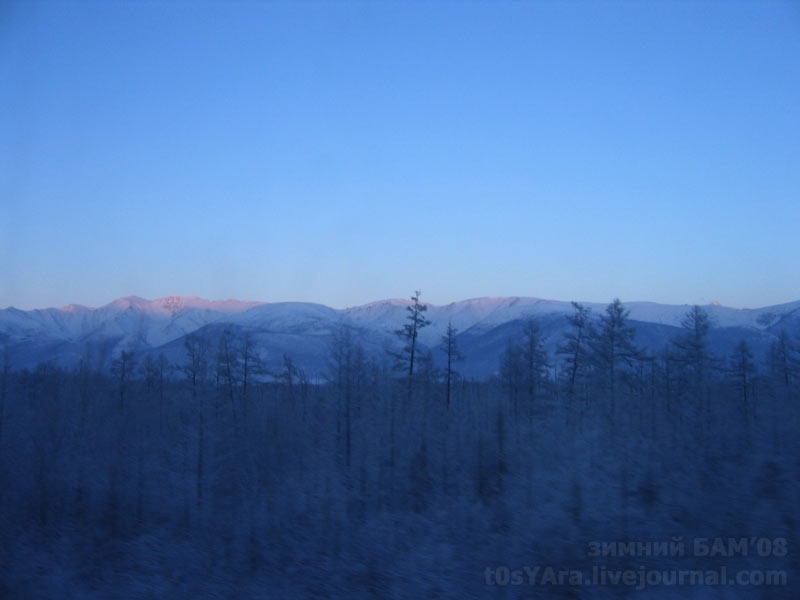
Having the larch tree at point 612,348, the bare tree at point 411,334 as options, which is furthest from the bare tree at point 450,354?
the larch tree at point 612,348

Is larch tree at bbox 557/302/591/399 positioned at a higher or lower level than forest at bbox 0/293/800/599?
higher

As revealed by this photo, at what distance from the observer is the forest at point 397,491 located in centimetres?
726

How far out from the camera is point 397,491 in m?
14.0

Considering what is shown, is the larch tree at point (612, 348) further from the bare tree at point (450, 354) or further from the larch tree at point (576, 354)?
the bare tree at point (450, 354)

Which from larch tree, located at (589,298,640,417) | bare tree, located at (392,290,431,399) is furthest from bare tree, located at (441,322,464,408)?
larch tree, located at (589,298,640,417)

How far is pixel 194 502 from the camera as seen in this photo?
12812 millimetres

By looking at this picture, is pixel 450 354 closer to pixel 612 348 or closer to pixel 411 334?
pixel 411 334

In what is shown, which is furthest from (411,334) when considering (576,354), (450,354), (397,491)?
(397,491)

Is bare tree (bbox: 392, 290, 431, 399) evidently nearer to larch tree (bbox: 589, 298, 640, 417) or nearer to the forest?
the forest

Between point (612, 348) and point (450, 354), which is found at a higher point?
point (612, 348)

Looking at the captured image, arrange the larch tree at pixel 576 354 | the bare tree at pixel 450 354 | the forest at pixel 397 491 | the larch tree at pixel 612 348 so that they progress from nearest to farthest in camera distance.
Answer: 1. the forest at pixel 397 491
2. the larch tree at pixel 612 348
3. the larch tree at pixel 576 354
4. the bare tree at pixel 450 354

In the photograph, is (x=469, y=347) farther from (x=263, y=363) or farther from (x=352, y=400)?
(x=352, y=400)

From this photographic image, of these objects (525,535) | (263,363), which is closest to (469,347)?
(263,363)

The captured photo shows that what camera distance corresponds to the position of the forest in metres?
7.26
